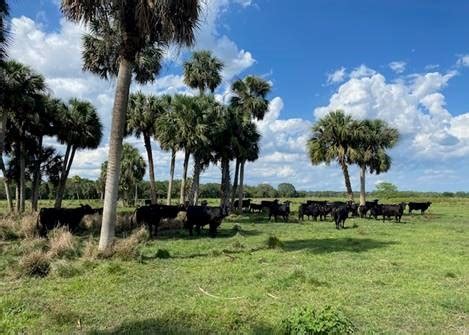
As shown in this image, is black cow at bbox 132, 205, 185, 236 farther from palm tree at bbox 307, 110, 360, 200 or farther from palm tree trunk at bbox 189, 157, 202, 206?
palm tree at bbox 307, 110, 360, 200

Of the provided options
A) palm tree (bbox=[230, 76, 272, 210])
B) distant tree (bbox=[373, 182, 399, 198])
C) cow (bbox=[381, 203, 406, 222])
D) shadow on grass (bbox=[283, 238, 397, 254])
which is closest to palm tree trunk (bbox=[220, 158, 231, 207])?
palm tree (bbox=[230, 76, 272, 210])

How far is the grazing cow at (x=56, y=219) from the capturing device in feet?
56.1

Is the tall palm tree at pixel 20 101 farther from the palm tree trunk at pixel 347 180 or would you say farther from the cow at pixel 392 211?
the palm tree trunk at pixel 347 180

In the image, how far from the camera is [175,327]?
6.50 m

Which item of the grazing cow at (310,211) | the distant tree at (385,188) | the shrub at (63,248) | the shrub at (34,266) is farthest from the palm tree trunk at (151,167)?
the distant tree at (385,188)

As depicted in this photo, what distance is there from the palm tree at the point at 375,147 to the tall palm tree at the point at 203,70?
45.1 feet

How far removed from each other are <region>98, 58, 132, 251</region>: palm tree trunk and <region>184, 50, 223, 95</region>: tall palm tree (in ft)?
70.9

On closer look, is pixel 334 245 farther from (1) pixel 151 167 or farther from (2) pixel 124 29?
(1) pixel 151 167

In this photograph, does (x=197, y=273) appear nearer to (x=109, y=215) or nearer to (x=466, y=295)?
(x=109, y=215)

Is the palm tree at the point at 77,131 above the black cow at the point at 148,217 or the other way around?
above

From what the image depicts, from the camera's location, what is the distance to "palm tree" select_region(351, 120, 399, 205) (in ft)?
129

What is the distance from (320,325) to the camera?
5.77m

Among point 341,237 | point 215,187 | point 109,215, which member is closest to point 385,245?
point 341,237

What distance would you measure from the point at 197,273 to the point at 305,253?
14.5ft
